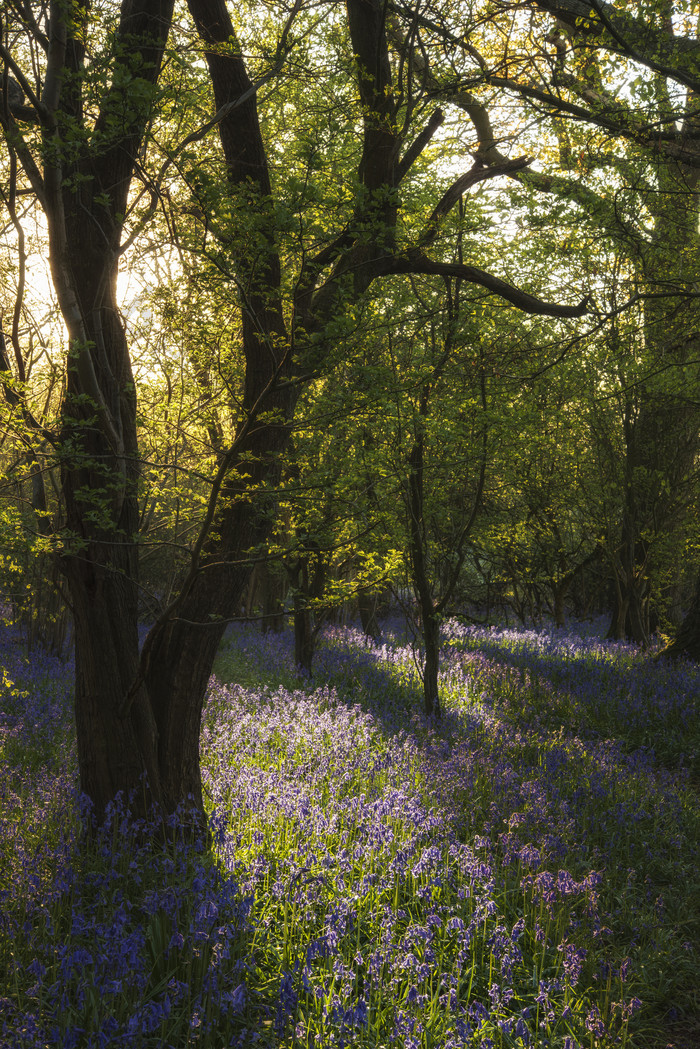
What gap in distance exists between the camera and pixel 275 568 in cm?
912

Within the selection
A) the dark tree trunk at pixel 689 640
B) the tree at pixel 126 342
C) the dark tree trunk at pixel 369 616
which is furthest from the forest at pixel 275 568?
the dark tree trunk at pixel 369 616

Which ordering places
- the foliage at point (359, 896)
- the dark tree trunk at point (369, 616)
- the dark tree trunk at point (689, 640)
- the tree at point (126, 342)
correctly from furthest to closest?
the dark tree trunk at point (369, 616) < the dark tree trunk at point (689, 640) < the tree at point (126, 342) < the foliage at point (359, 896)

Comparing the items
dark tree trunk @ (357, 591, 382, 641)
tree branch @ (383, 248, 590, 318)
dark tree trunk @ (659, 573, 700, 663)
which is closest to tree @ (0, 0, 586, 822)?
tree branch @ (383, 248, 590, 318)

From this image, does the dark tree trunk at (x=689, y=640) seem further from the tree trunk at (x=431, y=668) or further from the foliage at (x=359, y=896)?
the tree trunk at (x=431, y=668)

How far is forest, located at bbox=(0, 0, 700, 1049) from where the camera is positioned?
128 inches

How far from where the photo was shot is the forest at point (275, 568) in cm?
324

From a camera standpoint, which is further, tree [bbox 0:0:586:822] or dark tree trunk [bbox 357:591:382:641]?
dark tree trunk [bbox 357:591:382:641]

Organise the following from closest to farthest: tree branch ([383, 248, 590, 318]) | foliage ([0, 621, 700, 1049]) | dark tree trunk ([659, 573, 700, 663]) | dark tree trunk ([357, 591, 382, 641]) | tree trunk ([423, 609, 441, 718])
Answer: foliage ([0, 621, 700, 1049]), tree branch ([383, 248, 590, 318]), tree trunk ([423, 609, 441, 718]), dark tree trunk ([659, 573, 700, 663]), dark tree trunk ([357, 591, 382, 641])

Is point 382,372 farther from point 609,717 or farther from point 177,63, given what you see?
point 609,717

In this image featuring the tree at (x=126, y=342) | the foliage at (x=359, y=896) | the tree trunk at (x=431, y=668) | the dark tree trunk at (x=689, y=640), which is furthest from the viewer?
the dark tree trunk at (x=689, y=640)

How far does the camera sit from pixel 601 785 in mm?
6477

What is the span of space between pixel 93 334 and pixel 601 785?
5773 millimetres

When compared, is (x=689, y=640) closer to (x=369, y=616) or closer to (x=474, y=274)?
(x=369, y=616)

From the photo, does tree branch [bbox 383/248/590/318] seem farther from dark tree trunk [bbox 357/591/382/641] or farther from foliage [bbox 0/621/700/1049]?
dark tree trunk [bbox 357/591/382/641]
